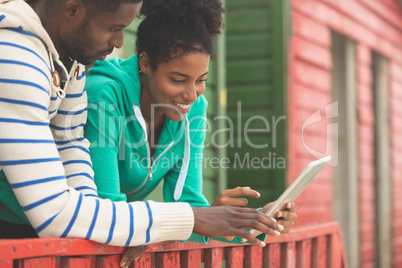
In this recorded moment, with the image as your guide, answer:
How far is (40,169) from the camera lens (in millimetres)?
1439

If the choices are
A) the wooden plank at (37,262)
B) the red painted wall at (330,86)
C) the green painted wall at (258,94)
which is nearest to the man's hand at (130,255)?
the wooden plank at (37,262)

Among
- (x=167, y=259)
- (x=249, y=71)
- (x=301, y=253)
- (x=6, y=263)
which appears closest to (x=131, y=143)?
(x=167, y=259)

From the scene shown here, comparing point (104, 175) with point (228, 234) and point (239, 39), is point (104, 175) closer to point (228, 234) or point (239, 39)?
point (228, 234)

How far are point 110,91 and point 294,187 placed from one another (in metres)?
0.75

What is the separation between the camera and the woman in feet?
6.68

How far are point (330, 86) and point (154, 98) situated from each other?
3.84 meters

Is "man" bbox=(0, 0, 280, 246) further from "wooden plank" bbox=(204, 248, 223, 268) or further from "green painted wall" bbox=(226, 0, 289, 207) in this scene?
"green painted wall" bbox=(226, 0, 289, 207)

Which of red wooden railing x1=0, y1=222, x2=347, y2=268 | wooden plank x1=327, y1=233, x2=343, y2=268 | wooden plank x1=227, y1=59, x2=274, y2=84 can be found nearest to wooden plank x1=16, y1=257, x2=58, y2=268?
red wooden railing x1=0, y1=222, x2=347, y2=268

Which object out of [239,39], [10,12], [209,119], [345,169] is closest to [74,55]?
[10,12]

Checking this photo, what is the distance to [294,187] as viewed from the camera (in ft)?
6.02

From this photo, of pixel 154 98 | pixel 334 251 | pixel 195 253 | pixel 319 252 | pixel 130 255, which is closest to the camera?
pixel 130 255

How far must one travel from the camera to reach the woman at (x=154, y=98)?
6.68 feet

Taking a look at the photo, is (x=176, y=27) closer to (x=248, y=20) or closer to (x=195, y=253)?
(x=195, y=253)

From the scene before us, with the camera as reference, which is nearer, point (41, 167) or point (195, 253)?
point (41, 167)
